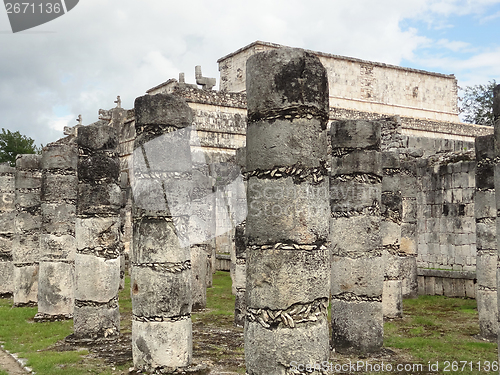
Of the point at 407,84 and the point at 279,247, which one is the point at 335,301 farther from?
the point at 407,84

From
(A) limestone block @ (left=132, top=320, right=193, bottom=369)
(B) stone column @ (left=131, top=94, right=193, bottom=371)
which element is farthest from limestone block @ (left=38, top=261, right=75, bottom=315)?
(A) limestone block @ (left=132, top=320, right=193, bottom=369)

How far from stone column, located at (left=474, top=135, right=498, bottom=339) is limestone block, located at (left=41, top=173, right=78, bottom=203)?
27.5 feet

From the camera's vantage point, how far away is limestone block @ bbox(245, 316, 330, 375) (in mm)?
4691

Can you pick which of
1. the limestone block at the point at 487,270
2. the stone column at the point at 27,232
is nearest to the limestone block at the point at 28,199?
the stone column at the point at 27,232

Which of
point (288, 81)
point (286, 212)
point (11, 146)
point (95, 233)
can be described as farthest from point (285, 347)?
point (11, 146)

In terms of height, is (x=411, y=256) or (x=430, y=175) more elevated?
(x=430, y=175)

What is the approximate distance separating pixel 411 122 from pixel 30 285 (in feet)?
64.2

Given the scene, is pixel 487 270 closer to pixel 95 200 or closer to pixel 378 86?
pixel 95 200

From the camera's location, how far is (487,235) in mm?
9453

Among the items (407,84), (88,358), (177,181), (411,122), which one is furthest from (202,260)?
(407,84)

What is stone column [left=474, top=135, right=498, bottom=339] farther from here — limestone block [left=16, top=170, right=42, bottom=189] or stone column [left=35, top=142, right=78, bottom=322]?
limestone block [left=16, top=170, right=42, bottom=189]

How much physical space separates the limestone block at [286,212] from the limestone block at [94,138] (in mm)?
5278

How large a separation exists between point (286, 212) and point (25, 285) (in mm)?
10337

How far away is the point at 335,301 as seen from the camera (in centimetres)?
842
